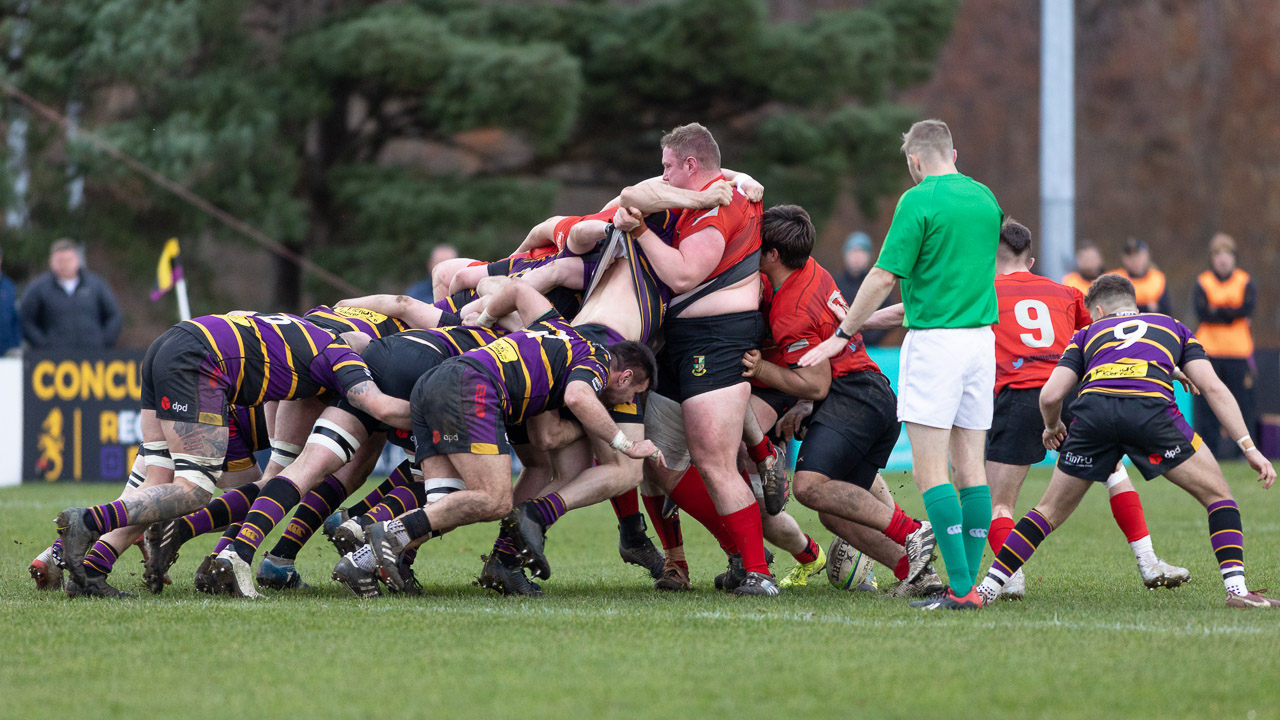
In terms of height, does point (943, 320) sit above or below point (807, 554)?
above

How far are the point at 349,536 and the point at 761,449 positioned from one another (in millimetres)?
2029

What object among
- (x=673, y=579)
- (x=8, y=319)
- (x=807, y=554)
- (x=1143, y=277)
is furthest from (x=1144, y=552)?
(x=8, y=319)

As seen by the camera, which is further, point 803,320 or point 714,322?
point 803,320

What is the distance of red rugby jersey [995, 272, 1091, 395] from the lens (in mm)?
6832

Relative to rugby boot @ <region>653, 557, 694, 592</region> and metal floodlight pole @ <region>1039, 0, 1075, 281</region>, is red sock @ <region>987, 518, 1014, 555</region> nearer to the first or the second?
rugby boot @ <region>653, 557, 694, 592</region>

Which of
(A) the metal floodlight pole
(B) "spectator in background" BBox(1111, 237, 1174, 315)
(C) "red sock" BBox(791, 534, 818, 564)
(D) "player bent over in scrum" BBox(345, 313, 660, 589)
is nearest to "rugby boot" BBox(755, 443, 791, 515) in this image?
(C) "red sock" BBox(791, 534, 818, 564)

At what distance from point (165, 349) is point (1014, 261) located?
4.07 meters

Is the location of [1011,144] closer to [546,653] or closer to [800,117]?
[800,117]

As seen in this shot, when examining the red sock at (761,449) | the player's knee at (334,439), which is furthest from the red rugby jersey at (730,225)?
the player's knee at (334,439)

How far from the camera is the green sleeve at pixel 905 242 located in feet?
18.6

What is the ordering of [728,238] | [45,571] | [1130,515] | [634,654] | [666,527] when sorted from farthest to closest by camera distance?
1. [666,527]
2. [1130,515]
3. [728,238]
4. [45,571]
5. [634,654]

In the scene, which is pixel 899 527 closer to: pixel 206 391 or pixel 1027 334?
pixel 1027 334

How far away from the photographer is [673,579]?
6.86 m

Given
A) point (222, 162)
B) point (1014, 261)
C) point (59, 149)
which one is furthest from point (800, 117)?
point (1014, 261)
